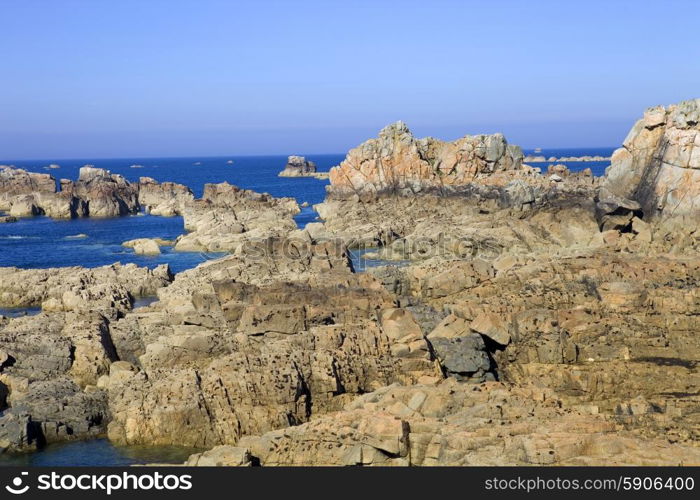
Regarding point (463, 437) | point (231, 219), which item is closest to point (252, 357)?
point (463, 437)

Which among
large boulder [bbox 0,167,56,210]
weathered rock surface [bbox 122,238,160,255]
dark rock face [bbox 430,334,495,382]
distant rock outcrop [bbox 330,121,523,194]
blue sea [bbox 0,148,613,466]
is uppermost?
distant rock outcrop [bbox 330,121,523,194]

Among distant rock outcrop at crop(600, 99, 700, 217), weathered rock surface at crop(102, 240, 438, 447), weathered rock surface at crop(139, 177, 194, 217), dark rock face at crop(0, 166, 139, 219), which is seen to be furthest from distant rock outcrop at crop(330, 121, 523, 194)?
weathered rock surface at crop(102, 240, 438, 447)

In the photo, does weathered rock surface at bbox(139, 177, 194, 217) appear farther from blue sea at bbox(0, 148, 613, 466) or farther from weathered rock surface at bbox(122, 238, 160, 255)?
weathered rock surface at bbox(122, 238, 160, 255)

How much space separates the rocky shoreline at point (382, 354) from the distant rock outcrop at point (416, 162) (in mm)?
23719

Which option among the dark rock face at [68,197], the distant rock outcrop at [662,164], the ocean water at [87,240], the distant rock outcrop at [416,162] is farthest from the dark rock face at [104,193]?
the distant rock outcrop at [662,164]

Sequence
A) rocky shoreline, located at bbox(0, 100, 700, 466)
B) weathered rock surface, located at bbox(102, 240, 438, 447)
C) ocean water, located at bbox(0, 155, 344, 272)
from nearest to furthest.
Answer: rocky shoreline, located at bbox(0, 100, 700, 466), weathered rock surface, located at bbox(102, 240, 438, 447), ocean water, located at bbox(0, 155, 344, 272)

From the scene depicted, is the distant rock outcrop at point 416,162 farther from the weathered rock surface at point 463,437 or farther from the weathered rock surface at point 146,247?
the weathered rock surface at point 463,437

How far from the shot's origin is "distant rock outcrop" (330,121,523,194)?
8569 centimetres

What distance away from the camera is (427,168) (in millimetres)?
87188

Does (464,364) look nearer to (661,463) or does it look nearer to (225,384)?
(225,384)

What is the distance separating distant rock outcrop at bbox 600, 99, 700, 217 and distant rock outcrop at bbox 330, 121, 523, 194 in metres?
17.7

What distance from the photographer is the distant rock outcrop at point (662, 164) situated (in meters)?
62.0

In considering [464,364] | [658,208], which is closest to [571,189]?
[658,208]

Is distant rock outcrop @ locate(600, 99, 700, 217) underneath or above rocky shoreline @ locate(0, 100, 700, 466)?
above
